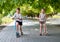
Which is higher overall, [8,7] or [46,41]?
[8,7]

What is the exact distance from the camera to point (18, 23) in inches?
569

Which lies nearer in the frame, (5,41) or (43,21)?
(5,41)

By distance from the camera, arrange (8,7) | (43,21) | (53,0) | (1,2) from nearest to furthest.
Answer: (1,2), (53,0), (8,7), (43,21)

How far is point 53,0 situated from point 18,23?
10.2 feet

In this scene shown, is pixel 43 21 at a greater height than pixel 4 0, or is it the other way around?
pixel 4 0

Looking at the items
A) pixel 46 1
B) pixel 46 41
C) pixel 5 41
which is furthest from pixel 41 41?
pixel 46 1

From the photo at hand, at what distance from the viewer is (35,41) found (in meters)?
12.4

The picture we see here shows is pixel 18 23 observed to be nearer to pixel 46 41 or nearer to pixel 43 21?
pixel 43 21

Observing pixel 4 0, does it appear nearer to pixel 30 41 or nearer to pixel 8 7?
pixel 8 7

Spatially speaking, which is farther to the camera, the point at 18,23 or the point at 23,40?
the point at 18,23

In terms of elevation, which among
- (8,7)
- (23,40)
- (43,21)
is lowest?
(23,40)

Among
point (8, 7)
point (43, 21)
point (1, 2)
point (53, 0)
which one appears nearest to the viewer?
point (1, 2)

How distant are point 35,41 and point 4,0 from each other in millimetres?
2808

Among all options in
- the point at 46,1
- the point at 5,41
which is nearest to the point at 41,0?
the point at 46,1
